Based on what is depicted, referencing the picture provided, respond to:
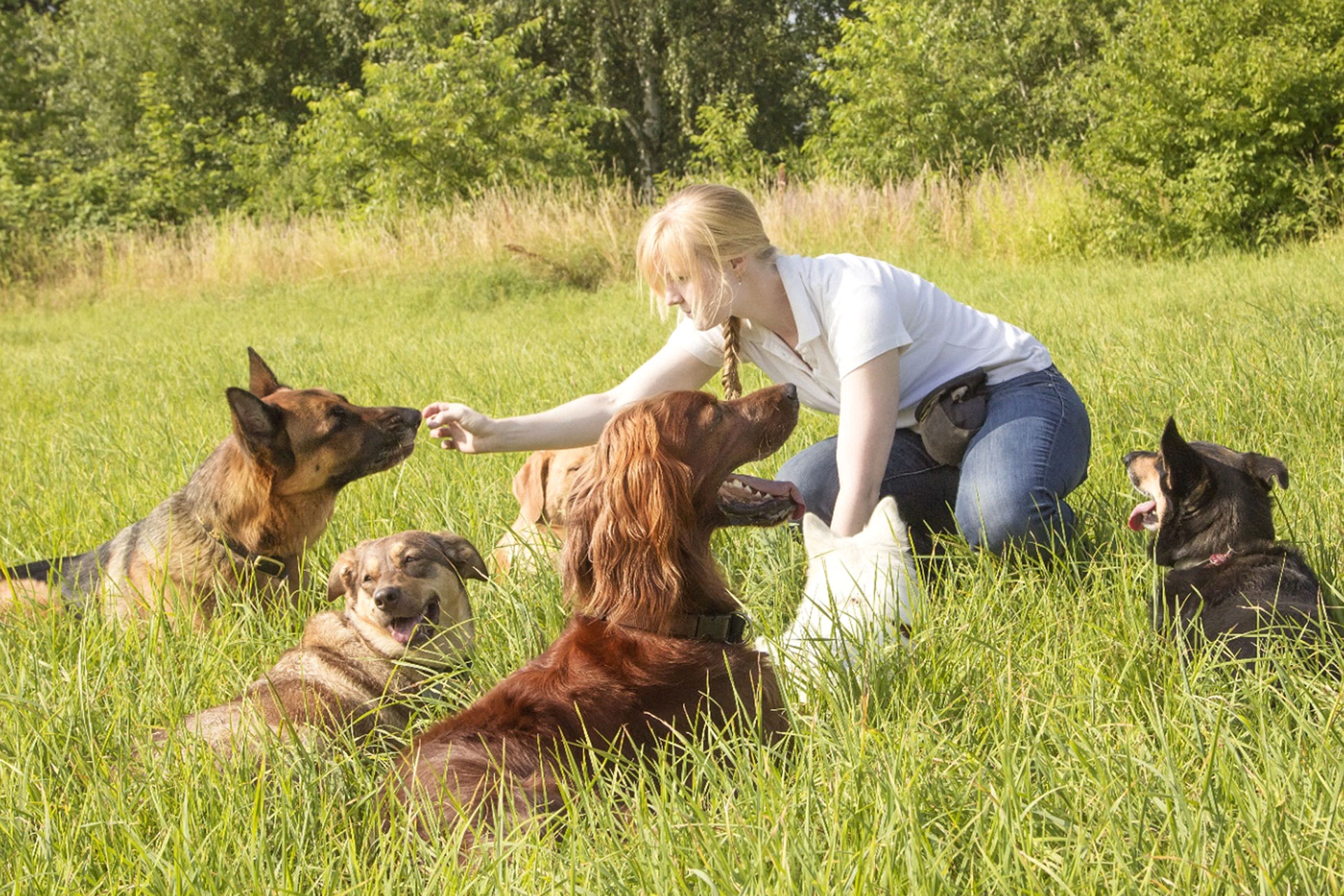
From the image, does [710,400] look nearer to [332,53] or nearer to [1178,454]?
[1178,454]

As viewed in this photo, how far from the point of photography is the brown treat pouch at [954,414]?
4004 mm

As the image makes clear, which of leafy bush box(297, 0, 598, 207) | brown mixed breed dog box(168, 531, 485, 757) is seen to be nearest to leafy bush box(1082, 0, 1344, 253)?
brown mixed breed dog box(168, 531, 485, 757)

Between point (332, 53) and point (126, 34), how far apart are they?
19.0ft

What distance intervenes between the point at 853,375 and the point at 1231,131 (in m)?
11.4

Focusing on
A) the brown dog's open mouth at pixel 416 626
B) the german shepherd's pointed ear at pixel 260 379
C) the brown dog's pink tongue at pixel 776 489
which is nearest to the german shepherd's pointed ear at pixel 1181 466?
the brown dog's pink tongue at pixel 776 489

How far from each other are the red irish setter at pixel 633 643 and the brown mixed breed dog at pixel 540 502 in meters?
1.11

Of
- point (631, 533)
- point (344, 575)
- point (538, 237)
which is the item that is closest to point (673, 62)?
point (538, 237)

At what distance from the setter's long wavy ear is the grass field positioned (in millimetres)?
409

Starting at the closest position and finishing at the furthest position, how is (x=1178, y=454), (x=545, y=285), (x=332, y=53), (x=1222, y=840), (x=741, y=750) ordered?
(x=1222, y=840)
(x=741, y=750)
(x=1178, y=454)
(x=545, y=285)
(x=332, y=53)

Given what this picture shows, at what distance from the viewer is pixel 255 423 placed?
13.3ft

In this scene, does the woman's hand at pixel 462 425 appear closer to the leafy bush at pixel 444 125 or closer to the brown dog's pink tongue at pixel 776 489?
the brown dog's pink tongue at pixel 776 489

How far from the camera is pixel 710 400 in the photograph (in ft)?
9.78

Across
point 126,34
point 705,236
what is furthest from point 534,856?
point 126,34

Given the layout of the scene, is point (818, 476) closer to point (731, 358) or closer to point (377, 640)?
point (731, 358)
